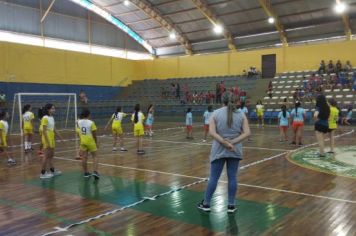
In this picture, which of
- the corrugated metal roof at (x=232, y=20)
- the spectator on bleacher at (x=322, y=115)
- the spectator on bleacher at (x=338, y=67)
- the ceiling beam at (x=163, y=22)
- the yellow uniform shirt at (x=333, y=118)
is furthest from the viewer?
the ceiling beam at (x=163, y=22)

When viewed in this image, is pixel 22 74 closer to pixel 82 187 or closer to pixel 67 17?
pixel 67 17

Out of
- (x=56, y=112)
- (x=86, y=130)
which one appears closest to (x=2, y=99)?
(x=56, y=112)

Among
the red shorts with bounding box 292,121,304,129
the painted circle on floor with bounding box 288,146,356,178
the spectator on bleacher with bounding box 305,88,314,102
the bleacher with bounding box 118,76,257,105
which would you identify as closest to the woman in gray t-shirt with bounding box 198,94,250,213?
the painted circle on floor with bounding box 288,146,356,178

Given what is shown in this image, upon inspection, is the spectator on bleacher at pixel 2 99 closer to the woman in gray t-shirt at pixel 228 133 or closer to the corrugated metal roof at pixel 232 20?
the corrugated metal roof at pixel 232 20

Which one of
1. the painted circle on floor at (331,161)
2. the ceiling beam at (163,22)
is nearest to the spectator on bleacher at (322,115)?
the painted circle on floor at (331,161)

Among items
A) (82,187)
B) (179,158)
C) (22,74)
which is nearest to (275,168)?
(179,158)

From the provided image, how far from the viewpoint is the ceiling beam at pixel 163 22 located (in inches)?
1389

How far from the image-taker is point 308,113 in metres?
24.6

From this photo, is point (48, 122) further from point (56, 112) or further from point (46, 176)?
point (56, 112)

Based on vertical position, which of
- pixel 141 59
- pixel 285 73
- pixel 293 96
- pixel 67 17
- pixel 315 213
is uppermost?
pixel 67 17

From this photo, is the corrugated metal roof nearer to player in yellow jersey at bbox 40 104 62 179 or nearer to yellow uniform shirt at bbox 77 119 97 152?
player in yellow jersey at bbox 40 104 62 179

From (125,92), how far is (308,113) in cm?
1898

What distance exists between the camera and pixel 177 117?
3108 cm

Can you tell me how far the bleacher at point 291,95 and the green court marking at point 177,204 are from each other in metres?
19.4
